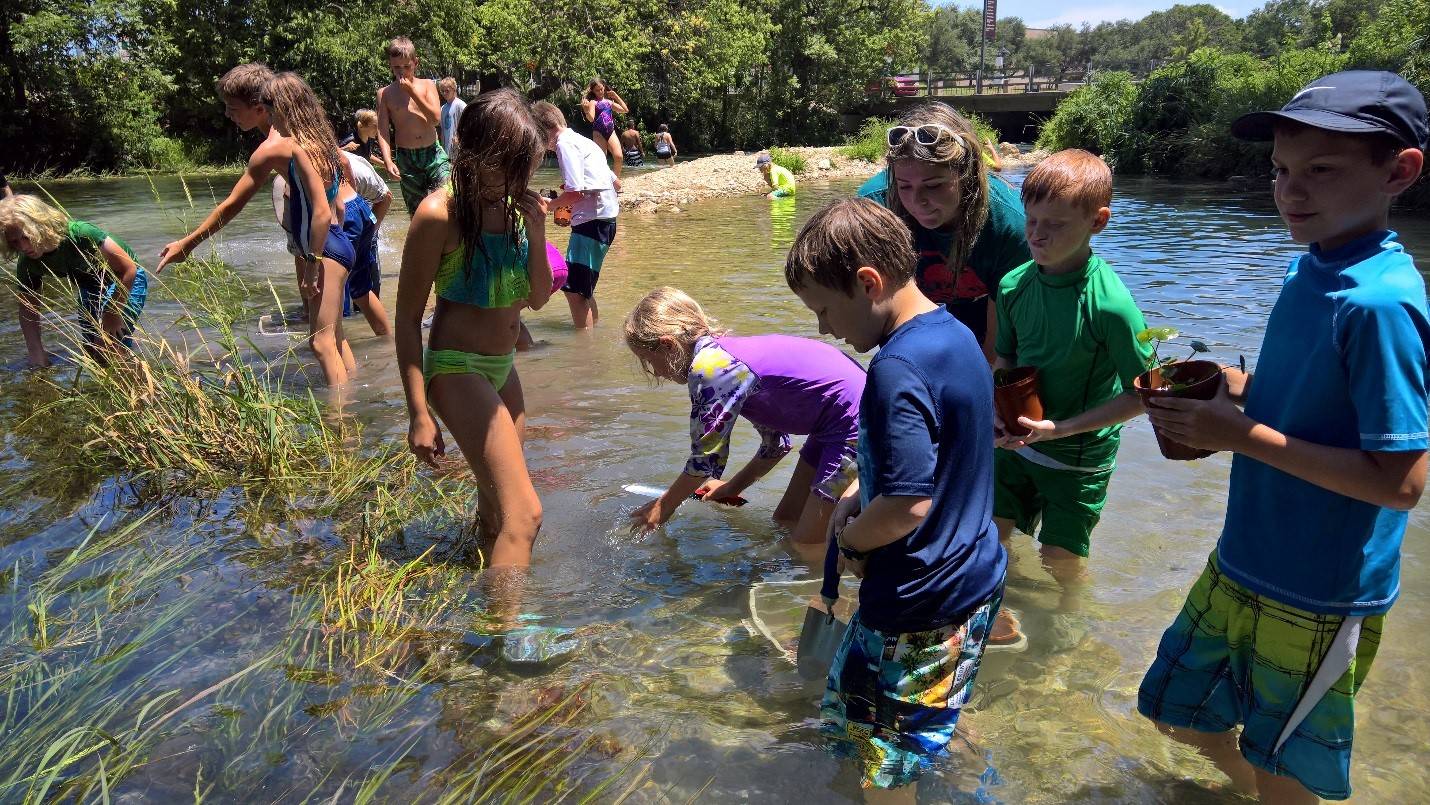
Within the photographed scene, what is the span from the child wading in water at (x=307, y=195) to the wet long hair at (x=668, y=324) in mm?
3290

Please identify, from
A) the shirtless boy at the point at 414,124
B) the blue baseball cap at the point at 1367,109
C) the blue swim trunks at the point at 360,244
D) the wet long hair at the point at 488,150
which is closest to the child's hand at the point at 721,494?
the wet long hair at the point at 488,150

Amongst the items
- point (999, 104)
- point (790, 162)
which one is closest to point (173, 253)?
point (790, 162)

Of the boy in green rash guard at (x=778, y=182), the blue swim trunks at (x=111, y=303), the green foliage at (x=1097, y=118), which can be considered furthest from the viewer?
the green foliage at (x=1097, y=118)

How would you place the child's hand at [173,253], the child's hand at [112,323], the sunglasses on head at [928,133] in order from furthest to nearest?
the child's hand at [112,323]
the child's hand at [173,253]
the sunglasses on head at [928,133]

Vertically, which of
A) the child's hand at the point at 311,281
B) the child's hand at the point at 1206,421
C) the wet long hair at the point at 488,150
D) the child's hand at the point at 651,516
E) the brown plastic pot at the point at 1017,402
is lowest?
the child's hand at the point at 651,516

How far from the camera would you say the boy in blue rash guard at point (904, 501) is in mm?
2055

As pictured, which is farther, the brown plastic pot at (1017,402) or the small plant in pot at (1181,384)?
the brown plastic pot at (1017,402)

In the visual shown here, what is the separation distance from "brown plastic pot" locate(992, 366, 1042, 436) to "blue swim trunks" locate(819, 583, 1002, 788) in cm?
61

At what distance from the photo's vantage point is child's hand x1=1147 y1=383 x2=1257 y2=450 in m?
1.97

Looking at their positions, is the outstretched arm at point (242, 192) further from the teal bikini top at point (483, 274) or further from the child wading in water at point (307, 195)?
the teal bikini top at point (483, 274)

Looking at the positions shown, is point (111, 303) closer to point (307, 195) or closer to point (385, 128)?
point (307, 195)

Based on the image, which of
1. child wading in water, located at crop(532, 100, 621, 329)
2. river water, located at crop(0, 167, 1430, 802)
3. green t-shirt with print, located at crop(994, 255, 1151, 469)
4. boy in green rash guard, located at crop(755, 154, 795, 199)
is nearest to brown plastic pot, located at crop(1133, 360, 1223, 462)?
green t-shirt with print, located at crop(994, 255, 1151, 469)

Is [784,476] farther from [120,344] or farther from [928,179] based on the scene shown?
[120,344]

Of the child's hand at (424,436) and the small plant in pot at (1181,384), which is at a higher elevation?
the small plant in pot at (1181,384)
